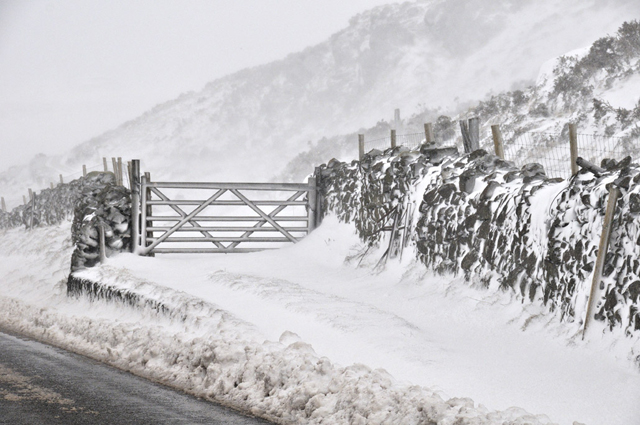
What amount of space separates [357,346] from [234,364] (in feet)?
4.70

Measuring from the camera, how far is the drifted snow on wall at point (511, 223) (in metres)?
6.57

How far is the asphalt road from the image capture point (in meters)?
5.07

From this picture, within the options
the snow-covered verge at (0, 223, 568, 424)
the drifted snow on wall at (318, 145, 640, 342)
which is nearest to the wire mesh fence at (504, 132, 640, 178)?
the drifted snow on wall at (318, 145, 640, 342)

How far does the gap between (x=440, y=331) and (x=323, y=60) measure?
304 feet

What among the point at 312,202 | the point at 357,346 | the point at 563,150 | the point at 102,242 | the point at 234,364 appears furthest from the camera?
the point at 563,150

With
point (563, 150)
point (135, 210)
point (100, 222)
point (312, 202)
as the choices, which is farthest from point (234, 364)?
point (563, 150)

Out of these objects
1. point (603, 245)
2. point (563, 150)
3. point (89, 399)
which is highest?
point (563, 150)

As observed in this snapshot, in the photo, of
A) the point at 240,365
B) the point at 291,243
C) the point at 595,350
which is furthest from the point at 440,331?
the point at 291,243

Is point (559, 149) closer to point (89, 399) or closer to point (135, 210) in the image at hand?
point (135, 210)

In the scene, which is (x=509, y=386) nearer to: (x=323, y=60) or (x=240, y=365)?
(x=240, y=365)

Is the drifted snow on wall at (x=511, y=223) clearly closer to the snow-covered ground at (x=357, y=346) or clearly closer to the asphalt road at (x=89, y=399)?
the snow-covered ground at (x=357, y=346)

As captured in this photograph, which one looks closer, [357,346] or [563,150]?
[357,346]

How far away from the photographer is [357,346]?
717 centimetres

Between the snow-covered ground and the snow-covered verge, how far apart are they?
1cm
